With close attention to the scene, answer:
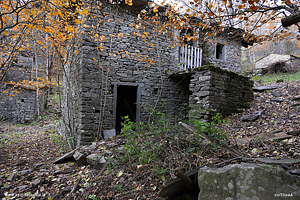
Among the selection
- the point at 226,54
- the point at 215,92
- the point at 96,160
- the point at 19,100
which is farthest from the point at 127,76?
the point at 19,100

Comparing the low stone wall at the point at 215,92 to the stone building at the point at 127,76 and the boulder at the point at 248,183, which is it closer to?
the stone building at the point at 127,76

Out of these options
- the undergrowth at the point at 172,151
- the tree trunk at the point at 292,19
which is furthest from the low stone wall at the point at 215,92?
the tree trunk at the point at 292,19

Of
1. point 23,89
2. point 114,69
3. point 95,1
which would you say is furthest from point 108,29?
point 23,89

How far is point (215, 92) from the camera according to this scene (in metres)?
5.47

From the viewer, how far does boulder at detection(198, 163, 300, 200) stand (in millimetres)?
1552

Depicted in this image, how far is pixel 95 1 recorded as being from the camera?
17.8 feet

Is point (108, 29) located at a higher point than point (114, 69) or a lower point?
higher

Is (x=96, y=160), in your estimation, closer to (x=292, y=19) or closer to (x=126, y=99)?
(x=292, y=19)

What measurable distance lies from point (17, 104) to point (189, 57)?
31.5 feet

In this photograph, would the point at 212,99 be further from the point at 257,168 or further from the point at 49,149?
the point at 49,149

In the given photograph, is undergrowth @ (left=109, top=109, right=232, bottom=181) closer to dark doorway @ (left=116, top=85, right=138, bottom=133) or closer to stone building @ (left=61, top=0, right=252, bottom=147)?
stone building @ (left=61, top=0, right=252, bottom=147)

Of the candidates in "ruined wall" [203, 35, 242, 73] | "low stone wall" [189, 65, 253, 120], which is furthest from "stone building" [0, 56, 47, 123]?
"ruined wall" [203, 35, 242, 73]

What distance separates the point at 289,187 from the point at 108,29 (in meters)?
5.92

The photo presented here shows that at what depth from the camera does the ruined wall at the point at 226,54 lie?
26.0 ft
